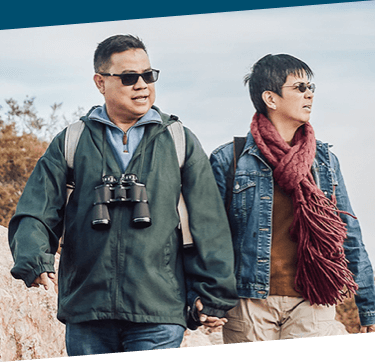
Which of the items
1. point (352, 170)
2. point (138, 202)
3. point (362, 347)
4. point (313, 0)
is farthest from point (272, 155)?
point (362, 347)

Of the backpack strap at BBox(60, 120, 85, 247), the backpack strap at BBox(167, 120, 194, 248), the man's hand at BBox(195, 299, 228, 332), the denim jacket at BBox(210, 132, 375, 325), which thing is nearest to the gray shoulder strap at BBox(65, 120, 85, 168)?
the backpack strap at BBox(60, 120, 85, 247)

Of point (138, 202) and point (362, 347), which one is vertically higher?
point (138, 202)

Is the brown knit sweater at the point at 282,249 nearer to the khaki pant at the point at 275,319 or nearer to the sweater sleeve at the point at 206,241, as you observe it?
Result: the khaki pant at the point at 275,319

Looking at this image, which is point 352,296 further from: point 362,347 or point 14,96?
point 14,96

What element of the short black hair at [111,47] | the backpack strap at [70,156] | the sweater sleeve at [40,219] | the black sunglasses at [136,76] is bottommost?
the sweater sleeve at [40,219]

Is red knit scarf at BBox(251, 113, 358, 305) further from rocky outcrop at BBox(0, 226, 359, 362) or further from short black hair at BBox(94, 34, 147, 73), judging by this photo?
short black hair at BBox(94, 34, 147, 73)

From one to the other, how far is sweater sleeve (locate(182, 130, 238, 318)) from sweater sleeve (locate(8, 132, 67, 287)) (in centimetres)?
73

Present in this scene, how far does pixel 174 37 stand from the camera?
445 centimetres

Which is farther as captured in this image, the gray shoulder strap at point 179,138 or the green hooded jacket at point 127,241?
the gray shoulder strap at point 179,138

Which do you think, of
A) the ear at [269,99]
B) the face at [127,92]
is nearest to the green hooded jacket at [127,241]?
the face at [127,92]

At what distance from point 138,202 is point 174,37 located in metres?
1.28

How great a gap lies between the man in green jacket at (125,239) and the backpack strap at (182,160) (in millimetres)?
29

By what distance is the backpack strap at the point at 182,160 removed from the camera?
3822mm

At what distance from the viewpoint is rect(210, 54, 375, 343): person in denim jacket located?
400cm
